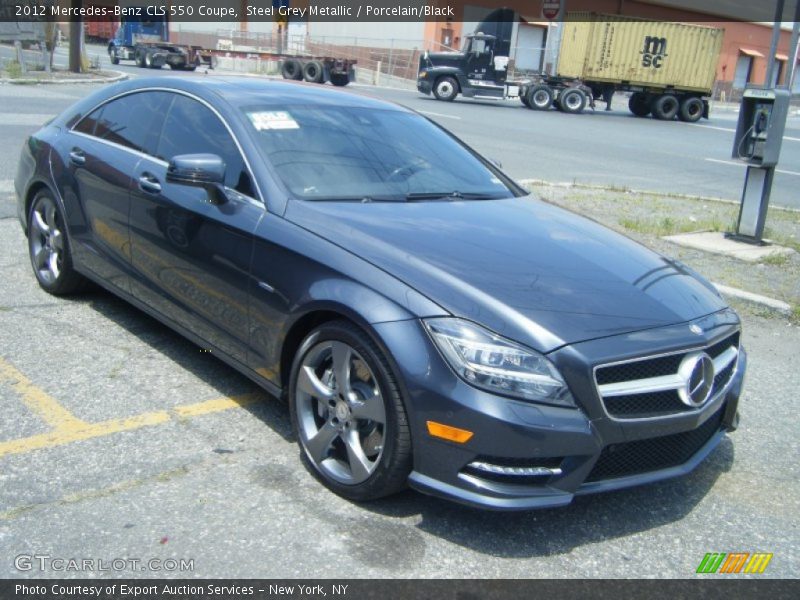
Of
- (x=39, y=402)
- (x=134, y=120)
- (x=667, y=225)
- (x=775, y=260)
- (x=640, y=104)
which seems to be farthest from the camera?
(x=640, y=104)

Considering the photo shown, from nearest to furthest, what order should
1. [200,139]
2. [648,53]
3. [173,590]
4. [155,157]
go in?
[173,590], [200,139], [155,157], [648,53]

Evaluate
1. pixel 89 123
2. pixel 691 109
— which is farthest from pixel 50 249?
pixel 691 109

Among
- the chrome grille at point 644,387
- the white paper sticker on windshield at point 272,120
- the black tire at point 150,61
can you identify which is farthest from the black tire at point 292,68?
the chrome grille at point 644,387

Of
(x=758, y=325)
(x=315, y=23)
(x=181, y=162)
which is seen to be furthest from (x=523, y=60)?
(x=181, y=162)

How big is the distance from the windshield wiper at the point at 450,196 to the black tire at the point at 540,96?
2852 cm

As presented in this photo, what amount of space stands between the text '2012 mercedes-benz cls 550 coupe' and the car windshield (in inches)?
0.5

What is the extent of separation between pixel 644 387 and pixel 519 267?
717 millimetres

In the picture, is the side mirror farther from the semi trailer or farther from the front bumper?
the semi trailer

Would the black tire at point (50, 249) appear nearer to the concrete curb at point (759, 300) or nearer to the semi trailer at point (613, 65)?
the concrete curb at point (759, 300)

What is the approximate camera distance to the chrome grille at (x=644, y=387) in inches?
120

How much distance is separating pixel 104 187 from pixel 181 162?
1.20m

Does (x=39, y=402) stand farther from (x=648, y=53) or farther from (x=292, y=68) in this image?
(x=292, y=68)

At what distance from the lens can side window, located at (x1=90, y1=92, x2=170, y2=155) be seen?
476cm

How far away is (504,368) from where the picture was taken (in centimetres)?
299
